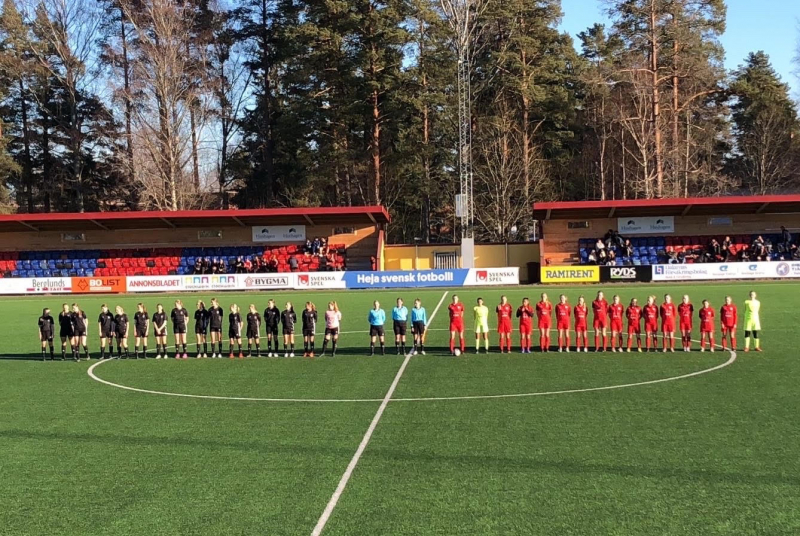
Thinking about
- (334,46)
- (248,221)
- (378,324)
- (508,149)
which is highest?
(334,46)

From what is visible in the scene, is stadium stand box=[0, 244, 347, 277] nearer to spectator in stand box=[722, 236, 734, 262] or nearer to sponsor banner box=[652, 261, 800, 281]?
sponsor banner box=[652, 261, 800, 281]

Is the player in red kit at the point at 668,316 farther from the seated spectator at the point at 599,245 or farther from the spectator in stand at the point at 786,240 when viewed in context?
the spectator in stand at the point at 786,240

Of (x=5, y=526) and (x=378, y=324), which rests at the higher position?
(x=378, y=324)

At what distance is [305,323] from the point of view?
1655 centimetres

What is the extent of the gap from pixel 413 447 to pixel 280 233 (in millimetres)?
34957

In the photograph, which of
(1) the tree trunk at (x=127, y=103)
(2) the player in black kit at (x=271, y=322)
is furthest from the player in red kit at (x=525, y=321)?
(1) the tree trunk at (x=127, y=103)

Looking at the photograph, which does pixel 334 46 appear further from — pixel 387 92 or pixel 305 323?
pixel 305 323

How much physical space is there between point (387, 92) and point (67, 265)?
988 inches

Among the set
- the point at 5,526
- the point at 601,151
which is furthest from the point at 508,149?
the point at 5,526

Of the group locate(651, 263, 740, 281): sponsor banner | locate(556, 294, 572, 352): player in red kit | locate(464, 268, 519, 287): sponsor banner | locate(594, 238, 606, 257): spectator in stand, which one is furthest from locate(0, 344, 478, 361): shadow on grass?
locate(594, 238, 606, 257): spectator in stand

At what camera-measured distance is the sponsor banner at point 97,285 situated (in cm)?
3775

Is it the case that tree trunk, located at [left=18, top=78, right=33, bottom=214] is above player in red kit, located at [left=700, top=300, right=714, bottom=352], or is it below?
above

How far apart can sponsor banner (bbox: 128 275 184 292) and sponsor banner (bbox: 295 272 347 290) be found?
23.0ft

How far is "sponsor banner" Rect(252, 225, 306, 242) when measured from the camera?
42.4 meters
